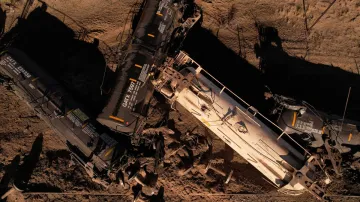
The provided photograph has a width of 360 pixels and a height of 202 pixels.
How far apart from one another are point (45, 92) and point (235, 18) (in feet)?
37.0

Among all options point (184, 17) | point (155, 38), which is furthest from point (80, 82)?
point (184, 17)

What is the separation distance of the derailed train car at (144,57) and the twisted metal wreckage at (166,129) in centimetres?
5

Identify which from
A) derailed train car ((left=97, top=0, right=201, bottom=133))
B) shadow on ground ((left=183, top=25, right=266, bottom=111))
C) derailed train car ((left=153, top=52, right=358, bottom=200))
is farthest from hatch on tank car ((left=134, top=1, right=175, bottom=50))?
shadow on ground ((left=183, top=25, right=266, bottom=111))

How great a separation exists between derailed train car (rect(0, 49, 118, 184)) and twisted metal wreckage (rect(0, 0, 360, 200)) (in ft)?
0.15

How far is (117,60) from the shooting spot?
57.3ft

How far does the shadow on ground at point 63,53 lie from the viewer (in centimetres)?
1720

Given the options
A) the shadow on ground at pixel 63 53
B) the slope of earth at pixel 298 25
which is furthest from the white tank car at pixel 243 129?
the shadow on ground at pixel 63 53

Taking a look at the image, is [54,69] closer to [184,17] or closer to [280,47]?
[184,17]

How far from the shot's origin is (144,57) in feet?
51.0

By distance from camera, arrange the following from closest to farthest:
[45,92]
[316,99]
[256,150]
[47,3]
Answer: [256,150], [45,92], [316,99], [47,3]

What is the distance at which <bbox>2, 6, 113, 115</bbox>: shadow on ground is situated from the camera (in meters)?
17.2

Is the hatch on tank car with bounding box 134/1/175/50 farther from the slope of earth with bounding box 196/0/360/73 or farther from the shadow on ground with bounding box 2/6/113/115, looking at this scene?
the shadow on ground with bounding box 2/6/113/115

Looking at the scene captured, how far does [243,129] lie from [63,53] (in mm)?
11132

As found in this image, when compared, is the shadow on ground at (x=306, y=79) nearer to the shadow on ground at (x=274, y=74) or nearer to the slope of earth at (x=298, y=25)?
the shadow on ground at (x=274, y=74)
